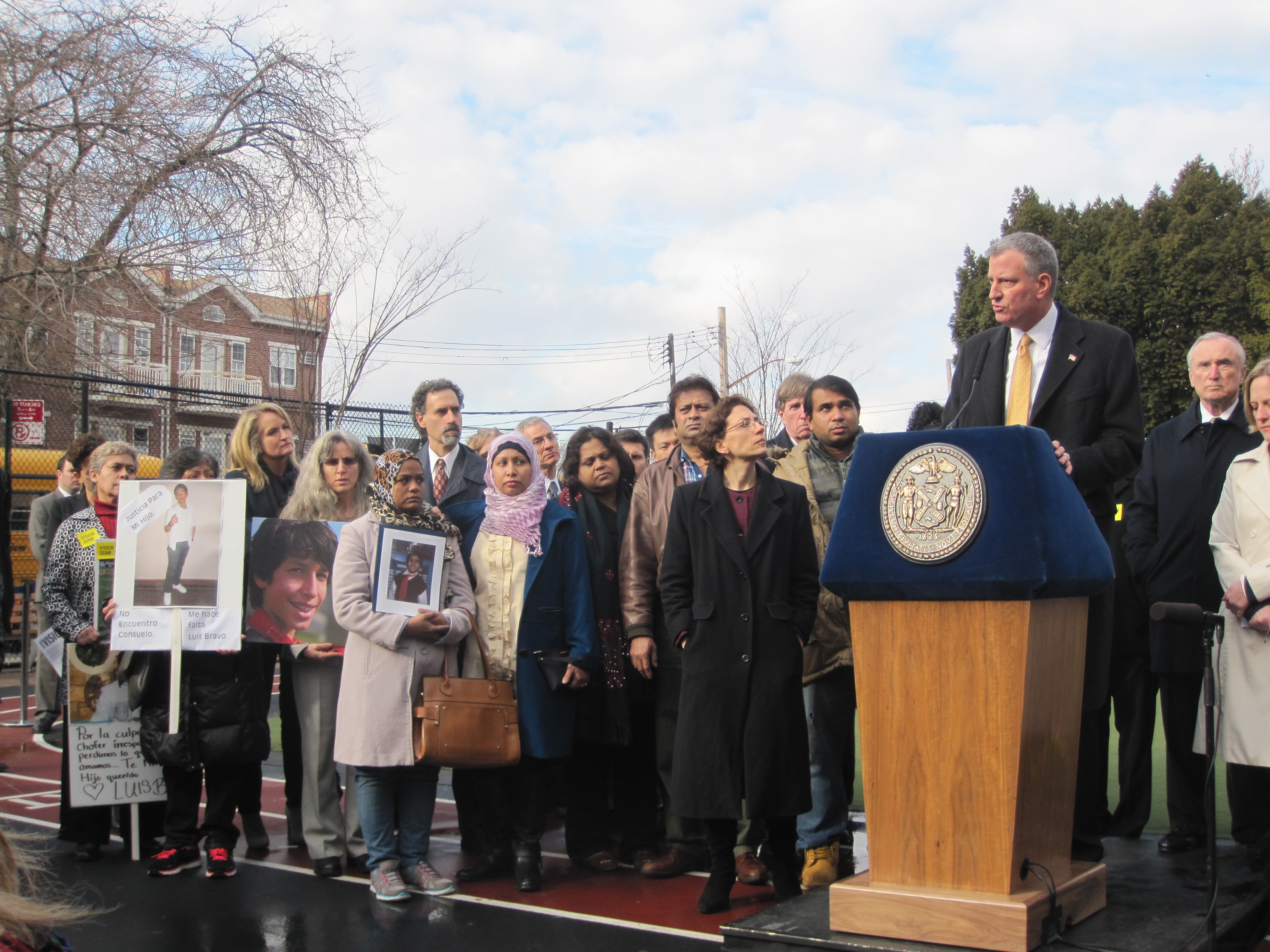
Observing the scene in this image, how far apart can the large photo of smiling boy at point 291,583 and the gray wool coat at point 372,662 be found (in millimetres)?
330

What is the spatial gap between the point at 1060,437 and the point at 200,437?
46.6 feet

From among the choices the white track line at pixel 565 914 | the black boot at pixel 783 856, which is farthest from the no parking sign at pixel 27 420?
the black boot at pixel 783 856

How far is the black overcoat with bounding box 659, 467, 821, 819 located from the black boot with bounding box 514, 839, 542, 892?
2.92ft

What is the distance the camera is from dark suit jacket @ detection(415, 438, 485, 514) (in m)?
6.13

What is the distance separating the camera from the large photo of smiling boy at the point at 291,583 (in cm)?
533

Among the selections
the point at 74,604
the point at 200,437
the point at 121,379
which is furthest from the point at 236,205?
the point at 74,604

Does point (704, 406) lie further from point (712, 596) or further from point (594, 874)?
point (594, 874)

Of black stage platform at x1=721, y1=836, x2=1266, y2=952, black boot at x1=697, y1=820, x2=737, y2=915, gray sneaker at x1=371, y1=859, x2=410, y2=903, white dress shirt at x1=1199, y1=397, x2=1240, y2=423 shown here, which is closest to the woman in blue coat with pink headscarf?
gray sneaker at x1=371, y1=859, x2=410, y2=903

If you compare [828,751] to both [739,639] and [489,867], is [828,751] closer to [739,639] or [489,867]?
[739,639]

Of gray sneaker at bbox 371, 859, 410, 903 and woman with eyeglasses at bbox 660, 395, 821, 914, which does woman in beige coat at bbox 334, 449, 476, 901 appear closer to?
gray sneaker at bbox 371, 859, 410, 903

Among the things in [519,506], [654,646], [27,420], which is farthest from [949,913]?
[27,420]

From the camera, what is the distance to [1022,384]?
13.0 ft

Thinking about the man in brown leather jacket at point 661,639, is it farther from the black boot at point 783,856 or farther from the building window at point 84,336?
the building window at point 84,336

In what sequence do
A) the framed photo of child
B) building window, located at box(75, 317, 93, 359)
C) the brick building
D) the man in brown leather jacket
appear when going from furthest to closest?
the brick building
building window, located at box(75, 317, 93, 359)
the man in brown leather jacket
the framed photo of child
